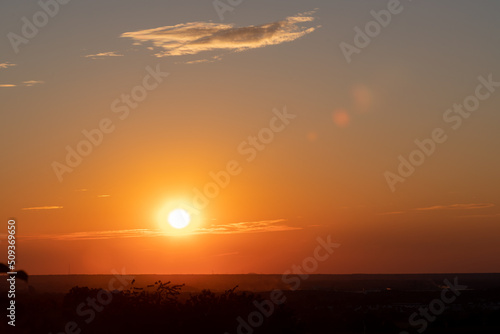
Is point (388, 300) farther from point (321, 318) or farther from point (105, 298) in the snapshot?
point (105, 298)

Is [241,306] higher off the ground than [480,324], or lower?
lower

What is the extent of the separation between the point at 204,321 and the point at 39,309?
5.62 meters

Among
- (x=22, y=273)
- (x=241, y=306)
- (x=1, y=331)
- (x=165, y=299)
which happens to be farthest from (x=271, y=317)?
(x=22, y=273)

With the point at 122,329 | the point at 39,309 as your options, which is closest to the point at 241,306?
the point at 122,329

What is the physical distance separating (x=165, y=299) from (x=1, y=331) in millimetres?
7778

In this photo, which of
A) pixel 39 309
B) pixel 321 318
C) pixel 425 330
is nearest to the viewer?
pixel 39 309

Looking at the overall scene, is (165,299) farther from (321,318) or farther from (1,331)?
(321,318)

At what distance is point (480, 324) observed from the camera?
53625mm

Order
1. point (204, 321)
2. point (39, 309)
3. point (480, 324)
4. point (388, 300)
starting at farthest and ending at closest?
point (388, 300) < point (480, 324) < point (204, 321) < point (39, 309)

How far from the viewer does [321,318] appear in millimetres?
59031

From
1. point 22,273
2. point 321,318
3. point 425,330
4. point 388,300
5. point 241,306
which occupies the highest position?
point 388,300

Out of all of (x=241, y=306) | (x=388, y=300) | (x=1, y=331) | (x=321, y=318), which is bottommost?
(x=1, y=331)

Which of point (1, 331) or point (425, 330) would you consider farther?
point (425, 330)

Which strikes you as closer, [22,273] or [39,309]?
[22,273]
